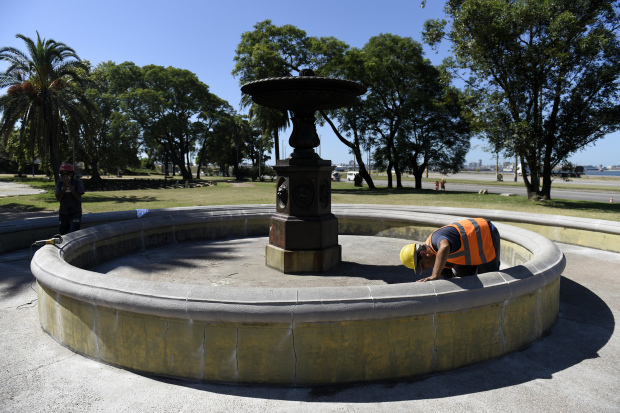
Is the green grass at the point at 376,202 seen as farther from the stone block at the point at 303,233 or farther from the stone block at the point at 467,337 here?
the stone block at the point at 467,337

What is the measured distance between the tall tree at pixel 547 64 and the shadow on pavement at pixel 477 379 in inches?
604

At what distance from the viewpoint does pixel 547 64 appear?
17141 millimetres

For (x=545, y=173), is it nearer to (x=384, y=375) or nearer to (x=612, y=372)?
(x=612, y=372)

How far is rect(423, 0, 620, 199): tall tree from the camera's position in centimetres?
1650

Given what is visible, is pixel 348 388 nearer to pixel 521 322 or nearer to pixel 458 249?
pixel 458 249

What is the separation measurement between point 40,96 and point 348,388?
2352cm

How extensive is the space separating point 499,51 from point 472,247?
17.1 m

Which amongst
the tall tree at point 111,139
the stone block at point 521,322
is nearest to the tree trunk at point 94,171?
the tall tree at point 111,139

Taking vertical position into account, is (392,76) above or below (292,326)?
above

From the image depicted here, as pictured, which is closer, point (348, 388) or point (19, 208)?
point (348, 388)

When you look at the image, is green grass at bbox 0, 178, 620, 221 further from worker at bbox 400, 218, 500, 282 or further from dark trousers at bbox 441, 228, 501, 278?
worker at bbox 400, 218, 500, 282

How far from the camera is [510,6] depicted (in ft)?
57.1

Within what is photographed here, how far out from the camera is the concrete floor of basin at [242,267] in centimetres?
568

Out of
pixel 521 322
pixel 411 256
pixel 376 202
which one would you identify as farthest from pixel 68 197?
pixel 376 202
